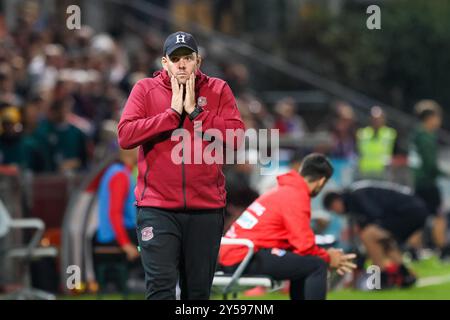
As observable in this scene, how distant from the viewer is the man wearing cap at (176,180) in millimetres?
9047

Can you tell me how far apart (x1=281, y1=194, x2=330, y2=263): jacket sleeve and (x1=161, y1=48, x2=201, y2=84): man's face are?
2.42m

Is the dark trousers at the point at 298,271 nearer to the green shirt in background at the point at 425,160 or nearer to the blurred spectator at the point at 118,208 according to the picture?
the blurred spectator at the point at 118,208

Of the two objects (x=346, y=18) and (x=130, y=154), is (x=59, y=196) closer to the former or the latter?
(x=130, y=154)

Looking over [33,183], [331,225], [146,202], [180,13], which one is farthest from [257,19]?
[146,202]

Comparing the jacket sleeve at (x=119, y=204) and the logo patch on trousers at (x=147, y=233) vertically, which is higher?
the logo patch on trousers at (x=147, y=233)

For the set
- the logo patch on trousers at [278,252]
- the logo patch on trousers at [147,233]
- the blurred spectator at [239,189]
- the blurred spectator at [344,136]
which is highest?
the blurred spectator at [344,136]

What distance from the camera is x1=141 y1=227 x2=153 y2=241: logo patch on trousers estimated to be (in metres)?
9.11

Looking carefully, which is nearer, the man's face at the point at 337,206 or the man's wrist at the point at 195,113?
the man's wrist at the point at 195,113

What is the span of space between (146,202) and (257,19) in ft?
71.8

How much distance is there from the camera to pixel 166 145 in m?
9.16

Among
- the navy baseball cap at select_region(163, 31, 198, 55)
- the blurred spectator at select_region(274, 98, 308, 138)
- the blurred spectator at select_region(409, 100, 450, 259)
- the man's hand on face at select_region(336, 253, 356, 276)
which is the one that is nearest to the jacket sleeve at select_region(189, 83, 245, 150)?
the navy baseball cap at select_region(163, 31, 198, 55)

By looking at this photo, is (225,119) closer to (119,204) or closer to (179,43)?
(179,43)

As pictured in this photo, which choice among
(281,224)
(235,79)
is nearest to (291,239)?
(281,224)

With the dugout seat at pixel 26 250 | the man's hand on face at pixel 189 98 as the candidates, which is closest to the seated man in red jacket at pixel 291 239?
the man's hand on face at pixel 189 98
